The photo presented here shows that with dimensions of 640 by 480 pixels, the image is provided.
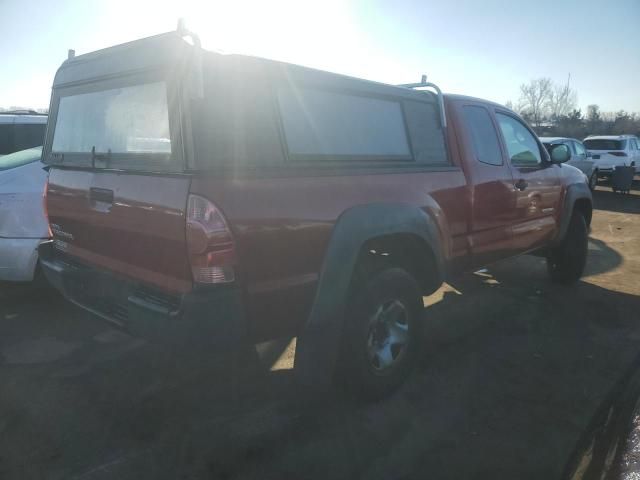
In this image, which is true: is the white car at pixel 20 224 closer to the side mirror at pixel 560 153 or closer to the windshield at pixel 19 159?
the windshield at pixel 19 159

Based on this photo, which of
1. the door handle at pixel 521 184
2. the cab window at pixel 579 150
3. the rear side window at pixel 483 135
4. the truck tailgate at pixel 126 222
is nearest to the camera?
the truck tailgate at pixel 126 222

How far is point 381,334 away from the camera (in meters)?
3.04

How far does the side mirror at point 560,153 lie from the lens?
15.4 feet

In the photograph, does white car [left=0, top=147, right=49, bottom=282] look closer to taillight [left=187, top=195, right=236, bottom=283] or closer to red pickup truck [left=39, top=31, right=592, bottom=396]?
red pickup truck [left=39, top=31, right=592, bottom=396]

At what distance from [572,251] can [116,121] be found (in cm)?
481

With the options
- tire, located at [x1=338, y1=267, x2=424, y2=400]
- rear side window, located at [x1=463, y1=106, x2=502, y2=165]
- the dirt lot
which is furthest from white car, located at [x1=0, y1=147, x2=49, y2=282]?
rear side window, located at [x1=463, y1=106, x2=502, y2=165]

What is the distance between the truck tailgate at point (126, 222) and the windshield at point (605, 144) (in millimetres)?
19011

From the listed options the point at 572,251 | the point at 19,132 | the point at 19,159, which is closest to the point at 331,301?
the point at 19,159

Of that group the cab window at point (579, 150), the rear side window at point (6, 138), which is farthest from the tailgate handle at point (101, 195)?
the cab window at point (579, 150)

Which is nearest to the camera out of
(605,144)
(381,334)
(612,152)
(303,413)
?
(303,413)

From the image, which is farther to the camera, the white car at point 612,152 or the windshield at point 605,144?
the windshield at point 605,144

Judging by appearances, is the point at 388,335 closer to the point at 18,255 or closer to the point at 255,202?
the point at 255,202

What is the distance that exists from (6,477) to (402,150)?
281 cm

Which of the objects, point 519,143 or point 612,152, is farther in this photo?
point 612,152
